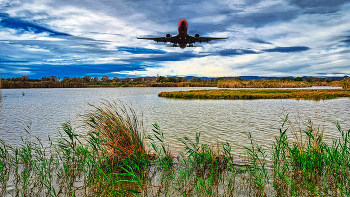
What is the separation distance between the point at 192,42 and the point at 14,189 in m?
29.1

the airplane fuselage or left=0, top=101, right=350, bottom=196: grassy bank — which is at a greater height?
the airplane fuselage

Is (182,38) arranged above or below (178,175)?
above

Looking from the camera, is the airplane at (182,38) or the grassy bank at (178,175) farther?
the airplane at (182,38)

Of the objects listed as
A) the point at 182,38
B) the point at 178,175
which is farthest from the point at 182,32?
the point at 178,175

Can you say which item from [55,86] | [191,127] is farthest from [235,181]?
[55,86]

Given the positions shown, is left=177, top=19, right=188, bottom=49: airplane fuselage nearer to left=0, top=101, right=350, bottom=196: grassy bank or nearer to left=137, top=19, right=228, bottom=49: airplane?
left=137, top=19, right=228, bottom=49: airplane

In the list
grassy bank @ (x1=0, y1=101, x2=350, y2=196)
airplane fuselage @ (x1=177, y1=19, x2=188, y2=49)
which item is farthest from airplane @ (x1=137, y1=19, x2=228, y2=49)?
grassy bank @ (x1=0, y1=101, x2=350, y2=196)

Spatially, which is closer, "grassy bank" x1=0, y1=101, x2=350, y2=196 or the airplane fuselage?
"grassy bank" x1=0, y1=101, x2=350, y2=196

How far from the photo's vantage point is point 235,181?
5.09m

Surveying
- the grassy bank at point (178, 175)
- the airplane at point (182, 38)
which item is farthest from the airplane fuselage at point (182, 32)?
the grassy bank at point (178, 175)

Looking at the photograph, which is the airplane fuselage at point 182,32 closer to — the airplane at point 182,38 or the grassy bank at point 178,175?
the airplane at point 182,38

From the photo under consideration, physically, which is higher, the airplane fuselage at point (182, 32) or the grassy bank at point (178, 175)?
the airplane fuselage at point (182, 32)

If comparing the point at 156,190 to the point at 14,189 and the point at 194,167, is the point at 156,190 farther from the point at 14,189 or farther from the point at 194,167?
the point at 14,189

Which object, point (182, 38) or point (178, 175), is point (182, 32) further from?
point (178, 175)
